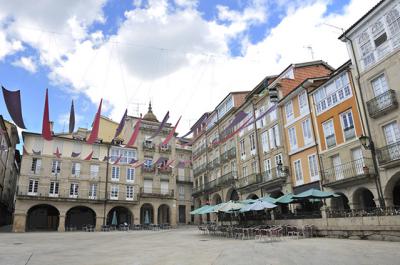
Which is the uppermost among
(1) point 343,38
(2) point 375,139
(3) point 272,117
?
(1) point 343,38

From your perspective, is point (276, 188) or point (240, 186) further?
point (240, 186)

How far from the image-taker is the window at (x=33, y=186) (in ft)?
117

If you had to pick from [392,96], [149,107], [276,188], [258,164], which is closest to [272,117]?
[258,164]

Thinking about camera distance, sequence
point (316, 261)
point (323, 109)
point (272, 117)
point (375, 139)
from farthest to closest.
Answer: point (272, 117), point (323, 109), point (375, 139), point (316, 261)

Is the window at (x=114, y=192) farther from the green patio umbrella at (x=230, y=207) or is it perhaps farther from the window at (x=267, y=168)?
the green patio umbrella at (x=230, y=207)

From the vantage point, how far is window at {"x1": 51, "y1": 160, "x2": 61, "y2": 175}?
1471 inches

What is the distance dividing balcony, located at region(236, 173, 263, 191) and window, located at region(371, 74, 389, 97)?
1336cm

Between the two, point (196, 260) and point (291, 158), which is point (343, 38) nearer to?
point (291, 158)

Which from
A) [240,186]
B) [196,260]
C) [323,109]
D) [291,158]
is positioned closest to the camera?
[196,260]

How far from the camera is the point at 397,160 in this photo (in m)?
17.2

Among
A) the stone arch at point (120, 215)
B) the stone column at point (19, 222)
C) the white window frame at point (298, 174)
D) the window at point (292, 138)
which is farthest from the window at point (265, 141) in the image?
the stone column at point (19, 222)

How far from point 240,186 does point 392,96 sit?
60.7 feet

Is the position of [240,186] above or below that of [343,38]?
below

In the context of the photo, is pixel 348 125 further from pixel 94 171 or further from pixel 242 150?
pixel 94 171
